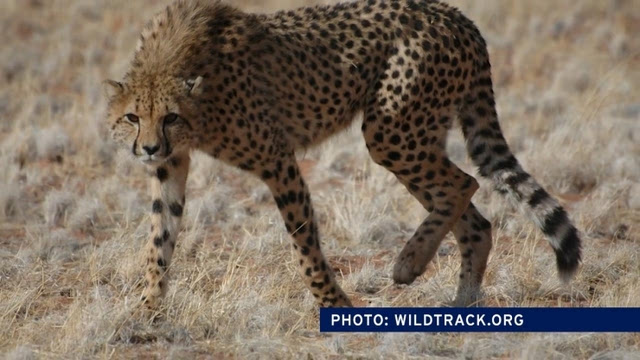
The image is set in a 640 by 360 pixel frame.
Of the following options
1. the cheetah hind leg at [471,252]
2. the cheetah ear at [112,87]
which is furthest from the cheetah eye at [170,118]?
the cheetah hind leg at [471,252]

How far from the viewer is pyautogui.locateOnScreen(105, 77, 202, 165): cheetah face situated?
4.80 meters

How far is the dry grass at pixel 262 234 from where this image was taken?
462 cm

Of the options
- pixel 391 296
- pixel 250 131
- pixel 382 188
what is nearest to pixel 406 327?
pixel 391 296

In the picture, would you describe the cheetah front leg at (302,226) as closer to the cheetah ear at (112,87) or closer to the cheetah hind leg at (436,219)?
the cheetah hind leg at (436,219)

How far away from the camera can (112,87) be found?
495 cm

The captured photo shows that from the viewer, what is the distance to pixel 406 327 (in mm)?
4832

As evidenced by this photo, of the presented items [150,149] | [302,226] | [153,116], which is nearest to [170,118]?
[153,116]

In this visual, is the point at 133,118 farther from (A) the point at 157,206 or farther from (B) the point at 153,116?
(A) the point at 157,206

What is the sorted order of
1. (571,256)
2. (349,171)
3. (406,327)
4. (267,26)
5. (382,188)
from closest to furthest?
1. (406,327)
2. (571,256)
3. (267,26)
4. (382,188)
5. (349,171)

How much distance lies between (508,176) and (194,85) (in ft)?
5.42

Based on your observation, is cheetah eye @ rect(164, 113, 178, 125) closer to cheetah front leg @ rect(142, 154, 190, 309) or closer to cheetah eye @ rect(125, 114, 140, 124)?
cheetah eye @ rect(125, 114, 140, 124)

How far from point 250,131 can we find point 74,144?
382 cm

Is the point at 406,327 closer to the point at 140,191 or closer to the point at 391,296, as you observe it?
the point at 391,296

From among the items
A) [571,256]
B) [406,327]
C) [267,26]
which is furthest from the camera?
[267,26]
